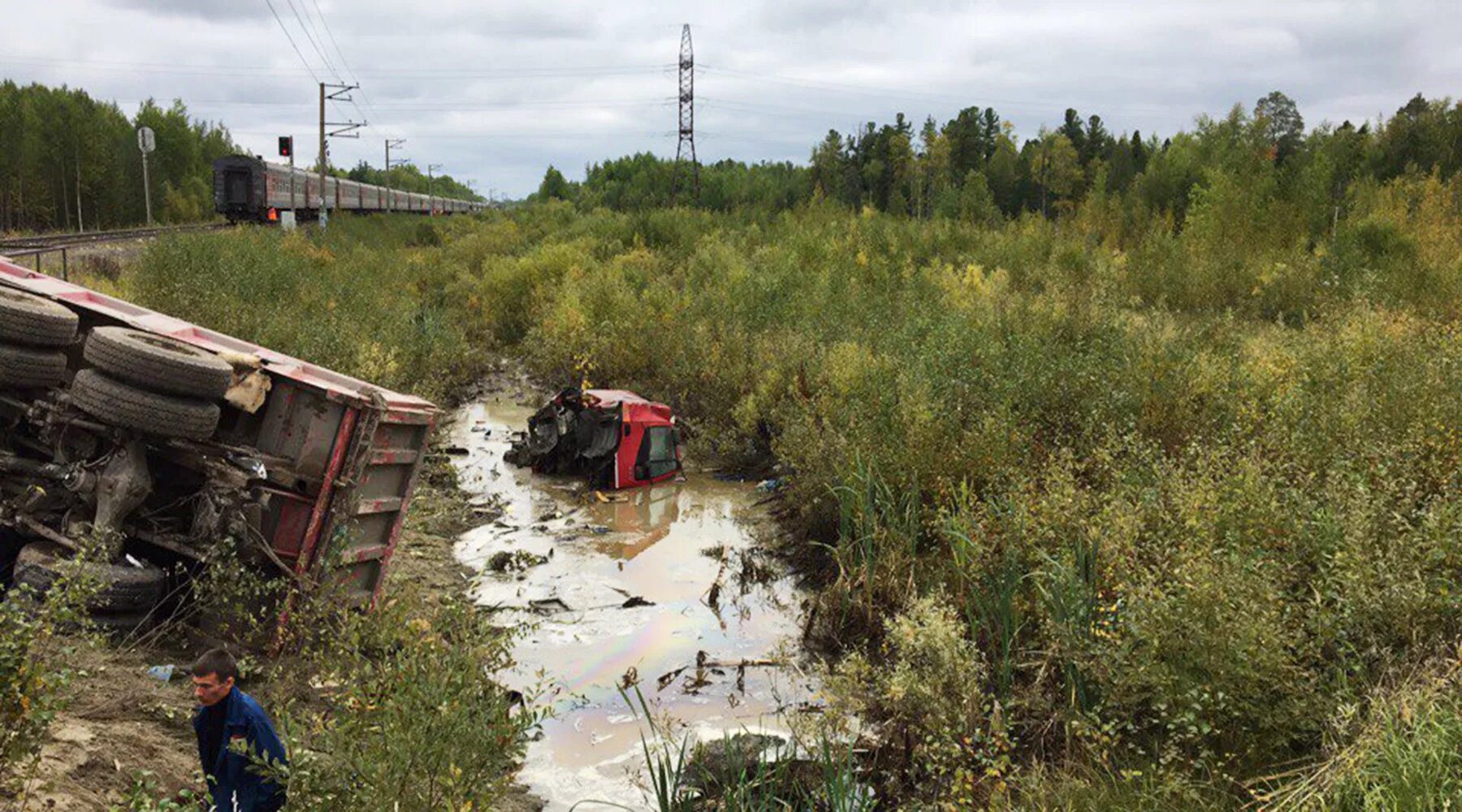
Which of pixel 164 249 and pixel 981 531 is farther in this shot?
pixel 164 249

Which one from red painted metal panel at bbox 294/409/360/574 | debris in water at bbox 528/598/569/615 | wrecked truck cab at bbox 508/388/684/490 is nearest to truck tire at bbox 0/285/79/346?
red painted metal panel at bbox 294/409/360/574

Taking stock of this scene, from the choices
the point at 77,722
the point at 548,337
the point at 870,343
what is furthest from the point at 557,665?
the point at 548,337

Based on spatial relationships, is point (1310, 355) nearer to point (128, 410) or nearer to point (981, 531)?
point (981, 531)

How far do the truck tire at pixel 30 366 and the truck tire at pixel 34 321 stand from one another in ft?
0.19

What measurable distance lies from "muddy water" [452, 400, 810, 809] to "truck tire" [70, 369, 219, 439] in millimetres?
2206

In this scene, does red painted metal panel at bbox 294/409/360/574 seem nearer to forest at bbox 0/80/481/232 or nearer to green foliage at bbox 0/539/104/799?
green foliage at bbox 0/539/104/799

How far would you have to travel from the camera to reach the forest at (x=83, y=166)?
52750 mm

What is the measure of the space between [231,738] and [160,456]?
2.60 metres

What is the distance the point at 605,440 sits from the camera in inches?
436

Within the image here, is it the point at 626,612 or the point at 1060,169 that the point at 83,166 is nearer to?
the point at 1060,169

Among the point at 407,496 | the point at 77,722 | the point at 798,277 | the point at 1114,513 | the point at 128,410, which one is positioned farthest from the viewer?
the point at 798,277

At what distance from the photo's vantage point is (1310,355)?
29.7ft

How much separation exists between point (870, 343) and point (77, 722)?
9.47 metres

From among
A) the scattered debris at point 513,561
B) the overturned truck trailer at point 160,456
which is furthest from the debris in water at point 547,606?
the overturned truck trailer at point 160,456
